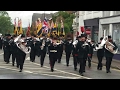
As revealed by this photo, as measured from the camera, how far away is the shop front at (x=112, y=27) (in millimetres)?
22672

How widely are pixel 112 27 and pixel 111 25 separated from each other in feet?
0.69

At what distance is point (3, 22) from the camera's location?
91.6 m

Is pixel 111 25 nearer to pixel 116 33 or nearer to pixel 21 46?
pixel 116 33

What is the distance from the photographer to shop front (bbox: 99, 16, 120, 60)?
74.4ft

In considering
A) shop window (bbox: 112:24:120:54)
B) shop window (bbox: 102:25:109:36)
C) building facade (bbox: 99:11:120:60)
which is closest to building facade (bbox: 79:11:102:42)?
building facade (bbox: 99:11:120:60)

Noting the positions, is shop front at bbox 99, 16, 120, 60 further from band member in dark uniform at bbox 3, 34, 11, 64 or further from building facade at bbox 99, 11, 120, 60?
band member in dark uniform at bbox 3, 34, 11, 64

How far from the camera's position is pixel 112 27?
2398 centimetres

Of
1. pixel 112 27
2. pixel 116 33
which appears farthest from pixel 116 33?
pixel 112 27

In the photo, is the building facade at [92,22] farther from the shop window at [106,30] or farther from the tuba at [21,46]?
the tuba at [21,46]

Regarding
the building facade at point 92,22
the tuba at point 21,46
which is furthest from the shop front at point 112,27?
the tuba at point 21,46
